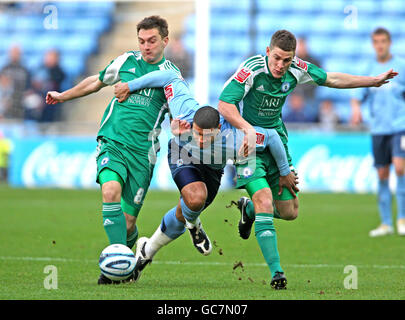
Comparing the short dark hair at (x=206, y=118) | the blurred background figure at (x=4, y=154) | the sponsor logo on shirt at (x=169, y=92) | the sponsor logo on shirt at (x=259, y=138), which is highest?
the blurred background figure at (x=4, y=154)

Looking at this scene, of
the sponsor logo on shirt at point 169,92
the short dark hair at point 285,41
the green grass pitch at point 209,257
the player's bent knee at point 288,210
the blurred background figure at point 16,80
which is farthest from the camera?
the blurred background figure at point 16,80

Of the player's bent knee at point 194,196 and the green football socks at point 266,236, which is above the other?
the player's bent knee at point 194,196

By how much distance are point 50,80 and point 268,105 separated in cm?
1330

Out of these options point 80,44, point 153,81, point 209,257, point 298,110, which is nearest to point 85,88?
point 153,81

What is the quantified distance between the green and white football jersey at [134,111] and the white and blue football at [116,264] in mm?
1052

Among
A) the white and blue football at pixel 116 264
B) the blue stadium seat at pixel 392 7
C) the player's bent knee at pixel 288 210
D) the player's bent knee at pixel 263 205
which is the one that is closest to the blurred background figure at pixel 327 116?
the blue stadium seat at pixel 392 7

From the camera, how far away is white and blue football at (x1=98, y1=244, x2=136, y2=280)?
6082 millimetres

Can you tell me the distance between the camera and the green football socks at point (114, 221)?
21.1 feet

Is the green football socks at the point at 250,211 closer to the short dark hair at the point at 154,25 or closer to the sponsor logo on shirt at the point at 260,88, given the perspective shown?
the sponsor logo on shirt at the point at 260,88

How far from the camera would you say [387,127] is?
36.1ft

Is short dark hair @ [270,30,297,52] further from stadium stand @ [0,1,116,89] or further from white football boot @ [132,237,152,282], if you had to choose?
stadium stand @ [0,1,116,89]

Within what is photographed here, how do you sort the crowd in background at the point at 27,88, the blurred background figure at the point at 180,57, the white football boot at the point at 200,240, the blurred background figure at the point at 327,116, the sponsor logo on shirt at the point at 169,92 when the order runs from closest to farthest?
the sponsor logo on shirt at the point at 169,92 → the white football boot at the point at 200,240 → the blurred background figure at the point at 180,57 → the blurred background figure at the point at 327,116 → the crowd in background at the point at 27,88
